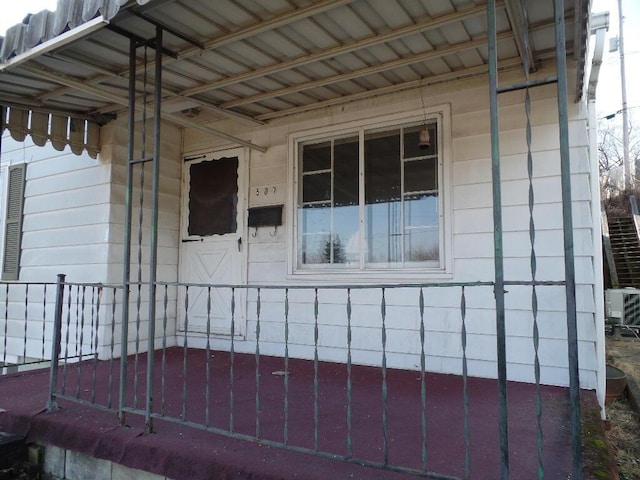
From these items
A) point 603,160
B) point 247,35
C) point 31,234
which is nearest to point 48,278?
point 31,234

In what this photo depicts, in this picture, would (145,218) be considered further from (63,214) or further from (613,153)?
(613,153)

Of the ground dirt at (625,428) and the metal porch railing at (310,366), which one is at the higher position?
the metal porch railing at (310,366)

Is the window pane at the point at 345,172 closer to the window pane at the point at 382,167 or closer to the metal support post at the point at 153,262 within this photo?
the window pane at the point at 382,167

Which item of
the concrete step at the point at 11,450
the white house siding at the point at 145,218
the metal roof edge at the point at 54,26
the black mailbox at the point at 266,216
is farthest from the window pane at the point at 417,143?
the concrete step at the point at 11,450

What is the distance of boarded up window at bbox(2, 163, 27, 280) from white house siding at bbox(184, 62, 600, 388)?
11.6 ft

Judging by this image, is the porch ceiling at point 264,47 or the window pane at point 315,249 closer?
the porch ceiling at point 264,47

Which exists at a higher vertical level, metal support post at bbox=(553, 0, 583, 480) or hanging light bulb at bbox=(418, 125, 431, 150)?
hanging light bulb at bbox=(418, 125, 431, 150)

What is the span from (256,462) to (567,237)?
5.51 feet

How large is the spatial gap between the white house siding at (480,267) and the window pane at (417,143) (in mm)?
186

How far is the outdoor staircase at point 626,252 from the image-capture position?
25.9 feet

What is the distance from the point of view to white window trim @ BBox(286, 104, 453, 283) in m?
3.69

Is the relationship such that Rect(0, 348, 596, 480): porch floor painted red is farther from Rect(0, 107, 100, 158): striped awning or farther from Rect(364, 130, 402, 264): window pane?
Rect(0, 107, 100, 158): striped awning

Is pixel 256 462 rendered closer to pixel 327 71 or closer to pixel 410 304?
pixel 410 304

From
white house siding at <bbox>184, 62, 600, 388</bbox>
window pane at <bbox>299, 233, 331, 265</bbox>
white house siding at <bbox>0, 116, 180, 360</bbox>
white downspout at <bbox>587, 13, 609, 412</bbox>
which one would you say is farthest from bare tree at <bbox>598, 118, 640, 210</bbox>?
white house siding at <bbox>0, 116, 180, 360</bbox>
